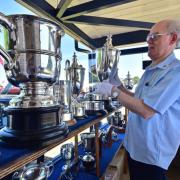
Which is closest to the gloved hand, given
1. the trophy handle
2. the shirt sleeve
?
the shirt sleeve

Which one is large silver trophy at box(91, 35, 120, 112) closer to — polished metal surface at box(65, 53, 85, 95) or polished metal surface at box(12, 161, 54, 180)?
polished metal surface at box(65, 53, 85, 95)

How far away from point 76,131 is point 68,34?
1.35 m

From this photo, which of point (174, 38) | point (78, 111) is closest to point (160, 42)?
point (174, 38)

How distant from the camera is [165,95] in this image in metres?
0.99

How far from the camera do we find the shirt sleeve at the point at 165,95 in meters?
0.99

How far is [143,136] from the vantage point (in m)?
1.14

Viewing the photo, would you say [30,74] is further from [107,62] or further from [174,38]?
[174,38]

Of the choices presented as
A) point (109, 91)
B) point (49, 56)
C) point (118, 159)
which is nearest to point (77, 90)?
point (109, 91)

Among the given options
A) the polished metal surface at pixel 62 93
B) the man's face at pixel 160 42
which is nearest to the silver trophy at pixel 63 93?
the polished metal surface at pixel 62 93

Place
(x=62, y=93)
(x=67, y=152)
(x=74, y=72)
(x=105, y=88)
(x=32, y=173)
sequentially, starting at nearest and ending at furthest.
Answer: (x=32, y=173) < (x=62, y=93) < (x=105, y=88) < (x=74, y=72) < (x=67, y=152)

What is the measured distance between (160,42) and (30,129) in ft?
3.03

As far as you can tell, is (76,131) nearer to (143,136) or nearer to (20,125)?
(20,125)

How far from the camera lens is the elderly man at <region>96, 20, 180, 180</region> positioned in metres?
1.00

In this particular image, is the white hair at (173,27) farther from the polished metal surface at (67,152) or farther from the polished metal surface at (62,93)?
the polished metal surface at (67,152)
